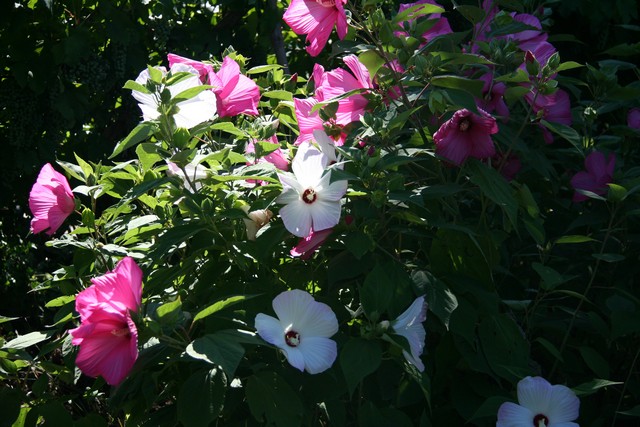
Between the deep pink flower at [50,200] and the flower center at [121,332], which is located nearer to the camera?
the flower center at [121,332]

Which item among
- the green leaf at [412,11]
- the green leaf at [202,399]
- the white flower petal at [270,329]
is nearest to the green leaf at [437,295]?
the white flower petal at [270,329]

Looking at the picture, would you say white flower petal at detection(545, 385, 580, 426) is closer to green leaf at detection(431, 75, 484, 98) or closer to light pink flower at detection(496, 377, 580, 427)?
light pink flower at detection(496, 377, 580, 427)

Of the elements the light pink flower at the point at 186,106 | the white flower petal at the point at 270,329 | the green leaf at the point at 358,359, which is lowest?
the green leaf at the point at 358,359

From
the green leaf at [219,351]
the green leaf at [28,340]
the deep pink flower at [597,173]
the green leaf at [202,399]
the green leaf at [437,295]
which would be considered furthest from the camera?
the deep pink flower at [597,173]

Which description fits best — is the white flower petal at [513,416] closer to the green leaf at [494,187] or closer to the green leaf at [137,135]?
the green leaf at [494,187]

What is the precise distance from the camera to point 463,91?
130 centimetres

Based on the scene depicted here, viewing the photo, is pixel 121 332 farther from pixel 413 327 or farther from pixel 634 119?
pixel 634 119

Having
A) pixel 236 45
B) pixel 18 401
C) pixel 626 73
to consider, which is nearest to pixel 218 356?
pixel 18 401

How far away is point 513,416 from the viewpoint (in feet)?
4.18

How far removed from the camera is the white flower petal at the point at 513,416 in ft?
4.15

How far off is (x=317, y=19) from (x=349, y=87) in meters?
0.15

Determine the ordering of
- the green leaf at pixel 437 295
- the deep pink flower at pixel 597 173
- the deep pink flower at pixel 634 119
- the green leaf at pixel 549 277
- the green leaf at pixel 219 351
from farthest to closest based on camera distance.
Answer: the deep pink flower at pixel 634 119, the deep pink flower at pixel 597 173, the green leaf at pixel 549 277, the green leaf at pixel 437 295, the green leaf at pixel 219 351

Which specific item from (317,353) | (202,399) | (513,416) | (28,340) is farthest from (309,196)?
(28,340)

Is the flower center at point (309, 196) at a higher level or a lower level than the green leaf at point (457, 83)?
lower
